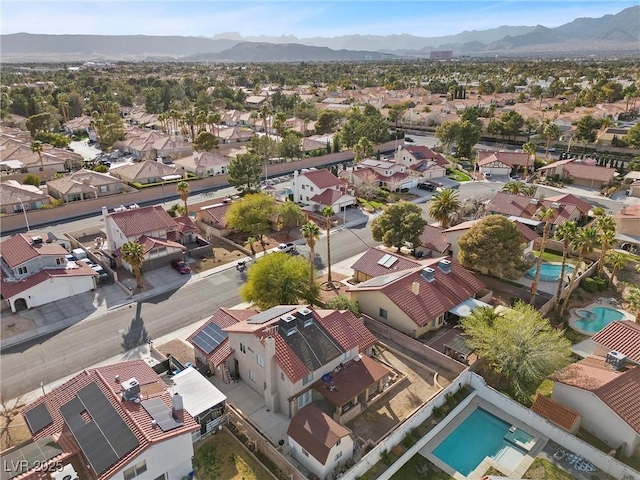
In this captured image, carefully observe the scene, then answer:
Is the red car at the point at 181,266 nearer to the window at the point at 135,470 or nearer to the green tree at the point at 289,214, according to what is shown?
the green tree at the point at 289,214

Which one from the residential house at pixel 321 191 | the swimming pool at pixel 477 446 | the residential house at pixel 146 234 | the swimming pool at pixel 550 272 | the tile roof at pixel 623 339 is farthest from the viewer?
the residential house at pixel 321 191

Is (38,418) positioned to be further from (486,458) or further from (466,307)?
(466,307)

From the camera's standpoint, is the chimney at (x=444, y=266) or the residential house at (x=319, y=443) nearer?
the residential house at (x=319, y=443)

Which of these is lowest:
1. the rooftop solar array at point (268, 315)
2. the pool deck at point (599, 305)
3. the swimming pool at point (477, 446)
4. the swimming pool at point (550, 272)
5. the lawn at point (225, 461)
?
the swimming pool at point (477, 446)

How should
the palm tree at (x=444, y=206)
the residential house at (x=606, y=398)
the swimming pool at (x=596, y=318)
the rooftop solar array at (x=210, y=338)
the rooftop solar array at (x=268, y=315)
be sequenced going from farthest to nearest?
1. the palm tree at (x=444, y=206)
2. the swimming pool at (x=596, y=318)
3. the rooftop solar array at (x=210, y=338)
4. the rooftop solar array at (x=268, y=315)
5. the residential house at (x=606, y=398)

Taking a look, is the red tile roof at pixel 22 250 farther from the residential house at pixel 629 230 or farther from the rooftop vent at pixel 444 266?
the residential house at pixel 629 230

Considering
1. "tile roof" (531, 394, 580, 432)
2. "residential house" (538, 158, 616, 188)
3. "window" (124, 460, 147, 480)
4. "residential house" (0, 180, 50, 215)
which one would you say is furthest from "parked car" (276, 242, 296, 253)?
"residential house" (538, 158, 616, 188)

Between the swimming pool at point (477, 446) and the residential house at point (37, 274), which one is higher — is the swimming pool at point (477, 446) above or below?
below

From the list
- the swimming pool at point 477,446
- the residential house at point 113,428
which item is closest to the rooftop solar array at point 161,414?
the residential house at point 113,428
